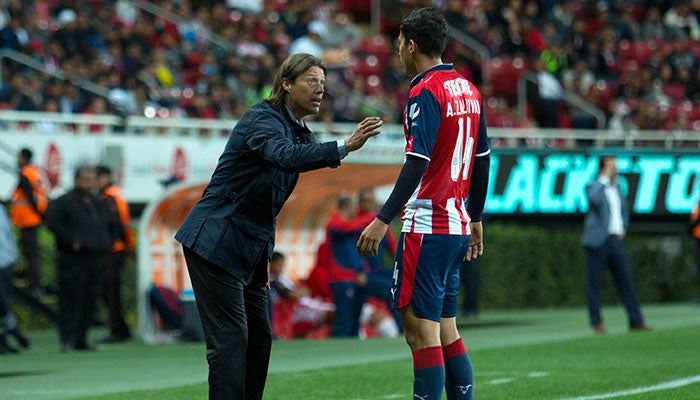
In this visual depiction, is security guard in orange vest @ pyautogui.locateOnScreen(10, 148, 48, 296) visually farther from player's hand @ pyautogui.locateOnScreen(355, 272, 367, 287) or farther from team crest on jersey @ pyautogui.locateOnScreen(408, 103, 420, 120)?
team crest on jersey @ pyautogui.locateOnScreen(408, 103, 420, 120)

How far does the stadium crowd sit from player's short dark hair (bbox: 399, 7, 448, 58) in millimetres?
13907

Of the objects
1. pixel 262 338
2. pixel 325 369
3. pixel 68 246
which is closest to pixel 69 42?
pixel 68 246

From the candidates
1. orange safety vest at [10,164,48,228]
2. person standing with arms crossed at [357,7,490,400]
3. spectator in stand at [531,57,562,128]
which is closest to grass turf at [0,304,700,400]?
orange safety vest at [10,164,48,228]

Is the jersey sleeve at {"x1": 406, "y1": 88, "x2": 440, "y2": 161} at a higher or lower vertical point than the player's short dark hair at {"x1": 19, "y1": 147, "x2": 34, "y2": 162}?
higher

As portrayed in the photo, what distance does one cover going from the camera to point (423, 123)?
23.0 ft

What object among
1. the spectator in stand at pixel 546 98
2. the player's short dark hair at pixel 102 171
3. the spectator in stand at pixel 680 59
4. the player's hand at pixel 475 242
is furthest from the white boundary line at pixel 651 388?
the spectator in stand at pixel 680 59

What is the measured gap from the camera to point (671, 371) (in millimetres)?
11203

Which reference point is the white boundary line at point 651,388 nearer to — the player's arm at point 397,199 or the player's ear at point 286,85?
the player's arm at point 397,199

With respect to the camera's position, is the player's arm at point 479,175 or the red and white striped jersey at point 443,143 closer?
the red and white striped jersey at point 443,143

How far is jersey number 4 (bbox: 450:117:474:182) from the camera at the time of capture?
Answer: 23.8ft

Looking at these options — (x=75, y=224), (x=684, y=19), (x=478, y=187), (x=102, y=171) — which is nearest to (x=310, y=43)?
(x=684, y=19)

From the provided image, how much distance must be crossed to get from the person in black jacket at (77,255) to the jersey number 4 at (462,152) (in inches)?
348

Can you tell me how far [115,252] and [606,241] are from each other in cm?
596

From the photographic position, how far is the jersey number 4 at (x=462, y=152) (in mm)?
7250
